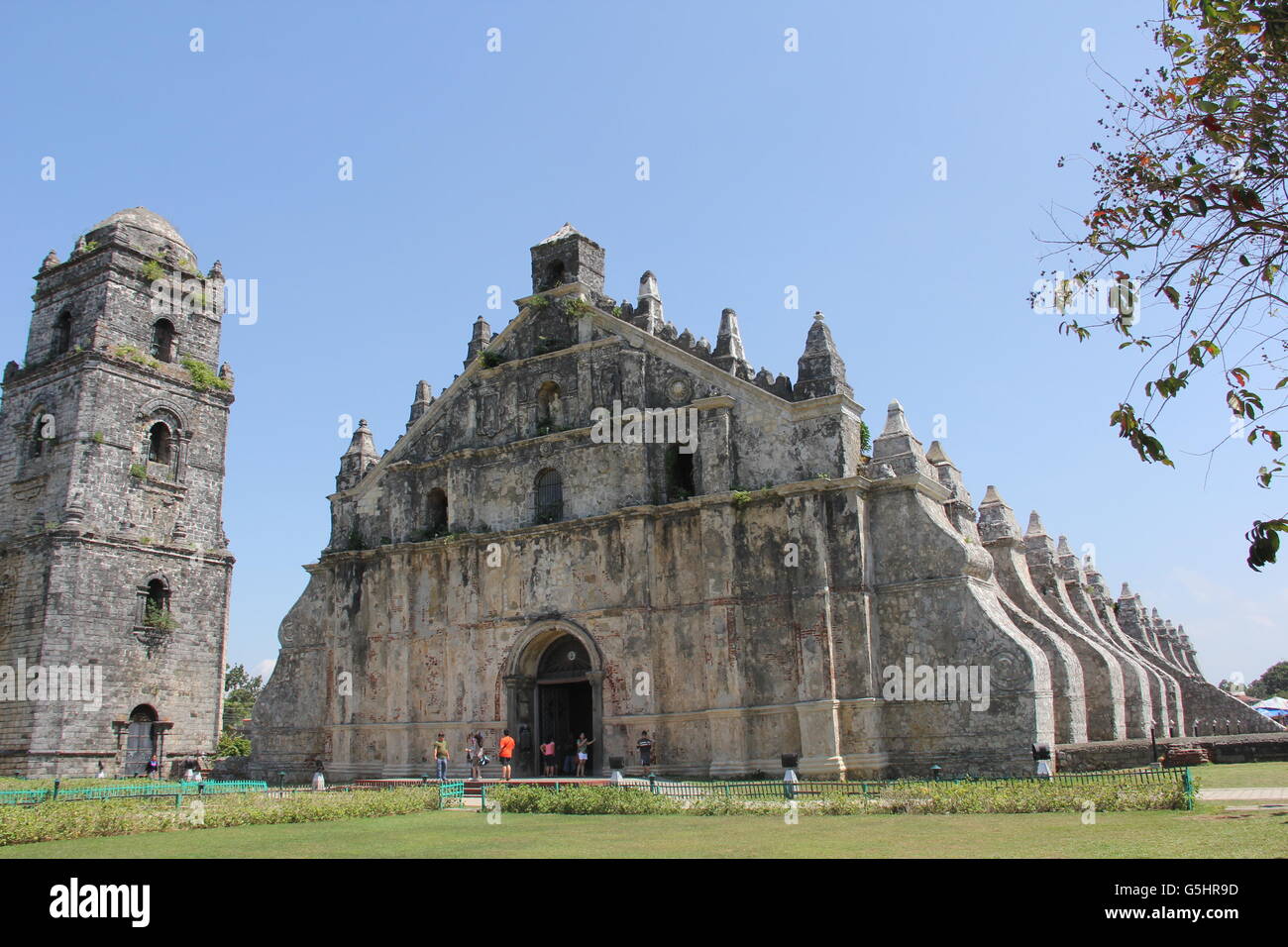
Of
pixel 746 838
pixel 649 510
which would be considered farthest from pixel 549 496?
pixel 746 838

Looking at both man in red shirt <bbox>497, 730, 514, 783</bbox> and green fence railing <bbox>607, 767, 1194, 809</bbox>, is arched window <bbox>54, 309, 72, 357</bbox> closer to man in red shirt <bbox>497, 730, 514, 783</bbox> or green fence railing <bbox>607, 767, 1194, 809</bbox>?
man in red shirt <bbox>497, 730, 514, 783</bbox>

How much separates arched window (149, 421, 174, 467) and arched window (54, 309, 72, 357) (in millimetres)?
4260

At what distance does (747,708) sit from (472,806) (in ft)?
20.2

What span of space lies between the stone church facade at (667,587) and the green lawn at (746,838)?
6774 mm

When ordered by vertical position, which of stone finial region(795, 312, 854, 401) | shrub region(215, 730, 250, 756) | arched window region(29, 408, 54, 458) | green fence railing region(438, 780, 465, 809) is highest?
arched window region(29, 408, 54, 458)

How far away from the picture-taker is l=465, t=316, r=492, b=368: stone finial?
96.0 ft

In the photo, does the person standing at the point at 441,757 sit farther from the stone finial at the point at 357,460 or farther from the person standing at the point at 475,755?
the stone finial at the point at 357,460

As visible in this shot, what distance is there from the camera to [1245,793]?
50.4ft

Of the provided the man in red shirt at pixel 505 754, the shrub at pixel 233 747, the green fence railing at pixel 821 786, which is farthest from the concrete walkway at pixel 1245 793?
the shrub at pixel 233 747

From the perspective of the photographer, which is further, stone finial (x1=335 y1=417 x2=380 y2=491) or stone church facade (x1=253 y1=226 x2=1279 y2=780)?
stone finial (x1=335 y1=417 x2=380 y2=491)

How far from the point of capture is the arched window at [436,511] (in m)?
28.7

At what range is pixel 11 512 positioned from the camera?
3575cm

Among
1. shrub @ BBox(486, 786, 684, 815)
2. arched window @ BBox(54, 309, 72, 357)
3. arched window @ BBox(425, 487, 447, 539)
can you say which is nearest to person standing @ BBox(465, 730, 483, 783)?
shrub @ BBox(486, 786, 684, 815)
